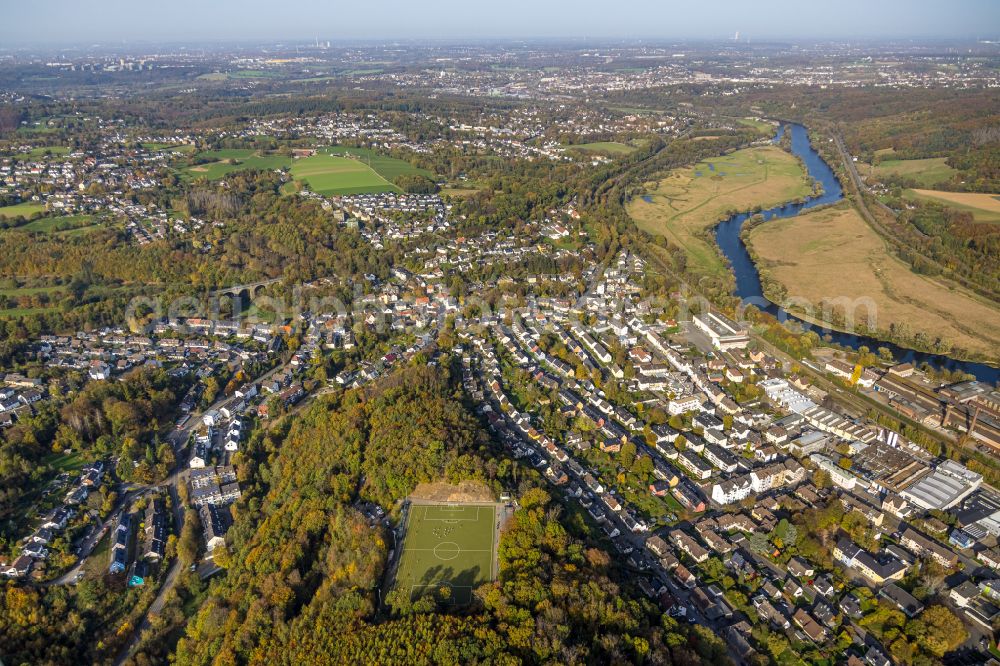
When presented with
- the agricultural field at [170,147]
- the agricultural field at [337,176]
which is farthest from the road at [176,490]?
the agricultural field at [170,147]

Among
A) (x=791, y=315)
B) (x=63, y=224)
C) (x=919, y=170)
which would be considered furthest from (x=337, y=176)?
(x=919, y=170)

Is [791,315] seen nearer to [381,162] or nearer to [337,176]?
[337,176]

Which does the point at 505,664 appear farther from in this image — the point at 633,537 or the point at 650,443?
the point at 650,443

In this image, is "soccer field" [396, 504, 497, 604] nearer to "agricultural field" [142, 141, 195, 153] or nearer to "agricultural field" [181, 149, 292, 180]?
"agricultural field" [181, 149, 292, 180]

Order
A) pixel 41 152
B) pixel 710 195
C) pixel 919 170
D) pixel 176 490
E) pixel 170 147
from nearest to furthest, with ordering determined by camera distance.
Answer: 1. pixel 176 490
2. pixel 710 195
3. pixel 919 170
4. pixel 41 152
5. pixel 170 147

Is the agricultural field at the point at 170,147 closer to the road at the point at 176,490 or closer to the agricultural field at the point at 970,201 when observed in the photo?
the road at the point at 176,490

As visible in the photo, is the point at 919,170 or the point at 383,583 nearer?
the point at 383,583
